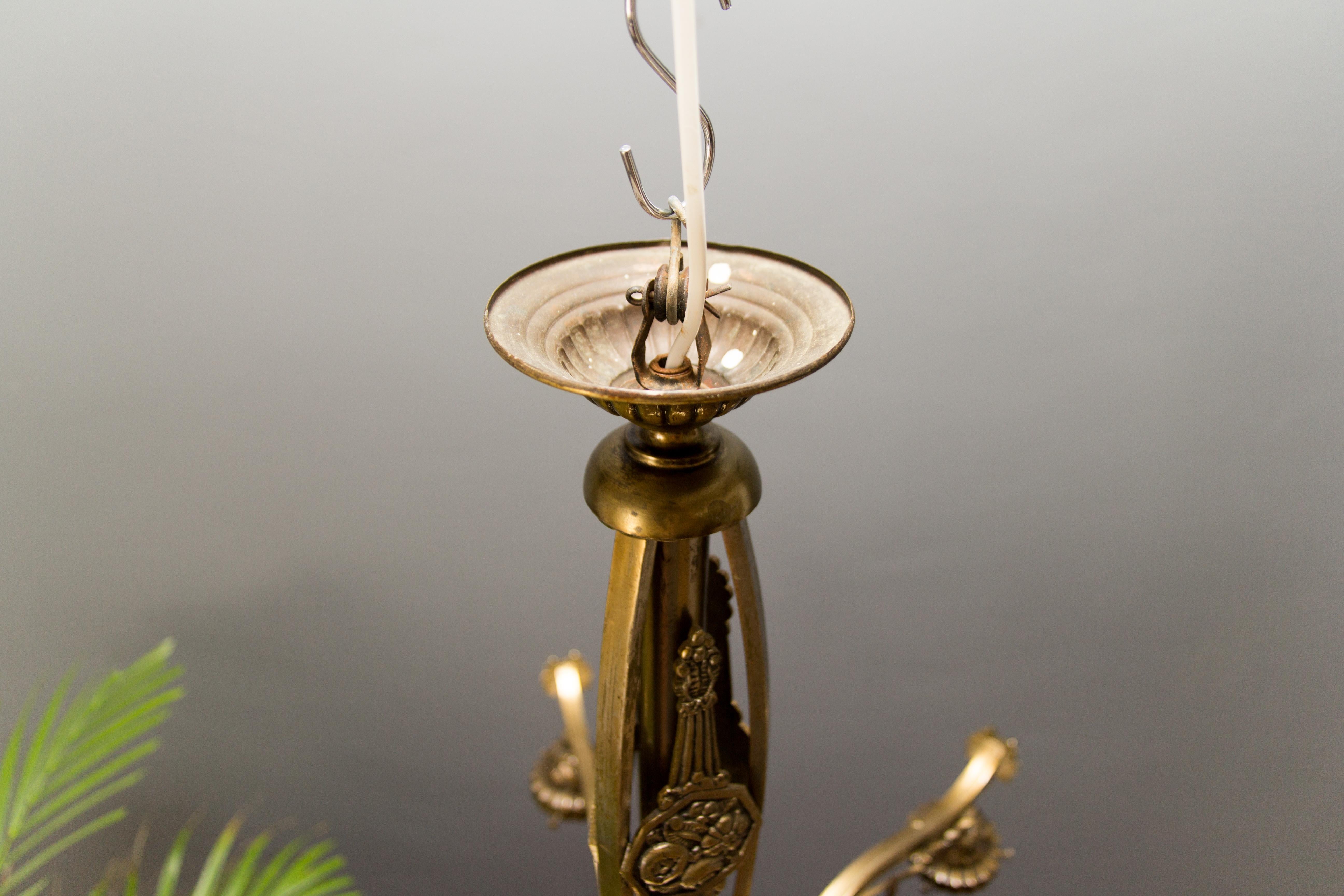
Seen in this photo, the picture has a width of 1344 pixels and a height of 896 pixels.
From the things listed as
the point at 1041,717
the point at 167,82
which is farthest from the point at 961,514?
the point at 167,82

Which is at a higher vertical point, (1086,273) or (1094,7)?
(1094,7)

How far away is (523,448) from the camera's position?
1.26 meters

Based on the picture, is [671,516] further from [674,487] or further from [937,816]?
[937,816]

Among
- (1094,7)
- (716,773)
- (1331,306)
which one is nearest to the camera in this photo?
(716,773)

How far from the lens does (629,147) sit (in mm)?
592

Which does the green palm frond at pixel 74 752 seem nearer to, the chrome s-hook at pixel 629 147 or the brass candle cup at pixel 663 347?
the brass candle cup at pixel 663 347

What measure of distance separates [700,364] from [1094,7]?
2.21ft

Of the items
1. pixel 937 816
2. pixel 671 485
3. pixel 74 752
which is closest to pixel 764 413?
pixel 937 816

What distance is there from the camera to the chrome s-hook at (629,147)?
0.56 metres

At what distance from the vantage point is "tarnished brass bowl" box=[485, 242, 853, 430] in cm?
61

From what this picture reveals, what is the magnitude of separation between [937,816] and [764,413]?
0.52 metres

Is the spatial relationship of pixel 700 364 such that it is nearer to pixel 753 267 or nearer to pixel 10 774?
pixel 753 267

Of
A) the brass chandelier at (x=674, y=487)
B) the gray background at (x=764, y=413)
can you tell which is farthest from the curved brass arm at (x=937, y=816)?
the gray background at (x=764, y=413)

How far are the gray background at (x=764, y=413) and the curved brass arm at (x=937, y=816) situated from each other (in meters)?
0.35
